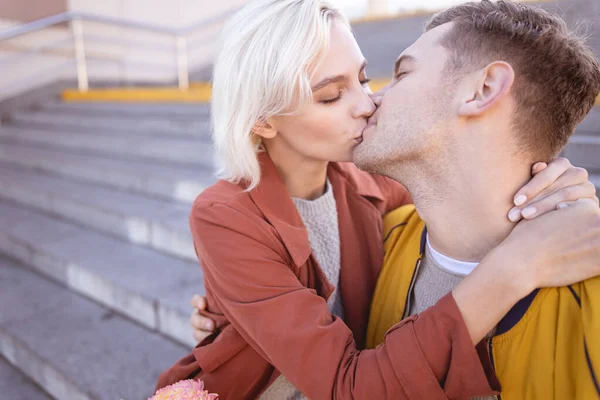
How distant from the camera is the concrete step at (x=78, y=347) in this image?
254 cm

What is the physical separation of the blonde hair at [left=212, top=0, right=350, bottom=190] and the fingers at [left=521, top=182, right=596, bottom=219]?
0.72 m

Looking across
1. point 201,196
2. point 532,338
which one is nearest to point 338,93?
point 201,196

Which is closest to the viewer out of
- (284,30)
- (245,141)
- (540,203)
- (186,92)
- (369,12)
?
(540,203)

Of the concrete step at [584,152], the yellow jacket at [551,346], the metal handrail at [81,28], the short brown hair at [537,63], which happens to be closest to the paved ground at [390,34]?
the metal handrail at [81,28]


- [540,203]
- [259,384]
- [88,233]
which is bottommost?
[88,233]

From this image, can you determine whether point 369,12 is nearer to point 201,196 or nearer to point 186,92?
point 186,92

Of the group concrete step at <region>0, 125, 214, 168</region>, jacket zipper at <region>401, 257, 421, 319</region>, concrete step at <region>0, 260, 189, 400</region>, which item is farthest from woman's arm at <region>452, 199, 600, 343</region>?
concrete step at <region>0, 125, 214, 168</region>

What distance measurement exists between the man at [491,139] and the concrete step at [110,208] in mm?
2228

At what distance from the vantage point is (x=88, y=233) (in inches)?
166

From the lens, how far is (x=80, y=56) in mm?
8211

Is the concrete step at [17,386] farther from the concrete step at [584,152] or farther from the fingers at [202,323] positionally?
the concrete step at [584,152]

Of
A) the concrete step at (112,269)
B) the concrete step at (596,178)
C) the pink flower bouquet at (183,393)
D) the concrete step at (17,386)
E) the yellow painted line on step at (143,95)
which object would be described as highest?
the yellow painted line on step at (143,95)

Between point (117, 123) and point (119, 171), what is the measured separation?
64.4 inches

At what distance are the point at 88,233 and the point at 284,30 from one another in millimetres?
3337
